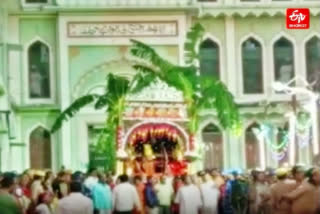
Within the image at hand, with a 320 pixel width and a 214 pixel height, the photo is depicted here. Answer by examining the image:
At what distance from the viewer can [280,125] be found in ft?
124

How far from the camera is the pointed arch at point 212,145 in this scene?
124ft

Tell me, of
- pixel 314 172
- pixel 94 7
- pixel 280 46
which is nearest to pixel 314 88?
pixel 280 46

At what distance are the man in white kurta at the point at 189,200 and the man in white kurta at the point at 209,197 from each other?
32cm

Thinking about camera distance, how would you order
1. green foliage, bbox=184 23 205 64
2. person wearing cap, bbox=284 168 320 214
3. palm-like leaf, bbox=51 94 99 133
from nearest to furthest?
1. person wearing cap, bbox=284 168 320 214
2. palm-like leaf, bbox=51 94 99 133
3. green foliage, bbox=184 23 205 64

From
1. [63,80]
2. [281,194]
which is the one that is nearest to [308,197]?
[281,194]

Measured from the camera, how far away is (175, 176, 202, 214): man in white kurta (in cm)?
2025

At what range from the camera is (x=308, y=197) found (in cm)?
1303

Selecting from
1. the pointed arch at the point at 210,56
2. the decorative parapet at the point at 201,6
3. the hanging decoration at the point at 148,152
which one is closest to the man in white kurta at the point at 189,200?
the hanging decoration at the point at 148,152

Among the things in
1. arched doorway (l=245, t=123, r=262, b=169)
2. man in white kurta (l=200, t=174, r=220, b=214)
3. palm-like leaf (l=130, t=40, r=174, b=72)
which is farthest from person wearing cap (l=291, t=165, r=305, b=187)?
arched doorway (l=245, t=123, r=262, b=169)

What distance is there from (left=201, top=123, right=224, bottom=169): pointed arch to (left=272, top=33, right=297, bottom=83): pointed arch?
2.49 meters

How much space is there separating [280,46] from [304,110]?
396cm

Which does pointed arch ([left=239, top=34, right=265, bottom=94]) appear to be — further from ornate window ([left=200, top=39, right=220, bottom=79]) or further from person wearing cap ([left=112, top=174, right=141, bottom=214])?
person wearing cap ([left=112, top=174, right=141, bottom=214])

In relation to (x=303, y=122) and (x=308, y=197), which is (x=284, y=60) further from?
(x=308, y=197)

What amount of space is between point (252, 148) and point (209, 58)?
10.2 ft
